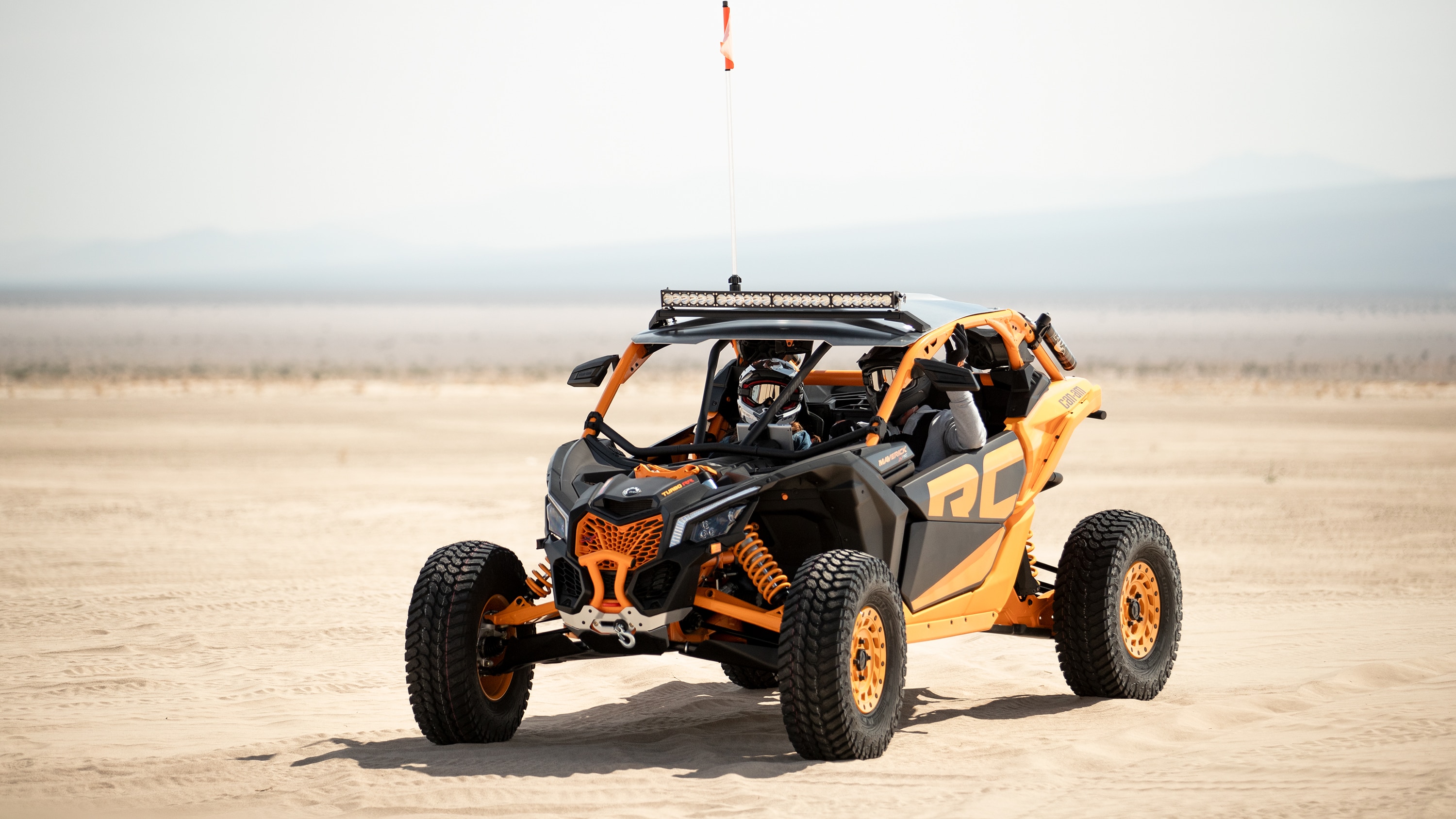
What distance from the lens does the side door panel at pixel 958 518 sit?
8.53m

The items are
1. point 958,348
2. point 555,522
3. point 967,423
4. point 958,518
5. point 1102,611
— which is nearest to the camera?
point 555,522

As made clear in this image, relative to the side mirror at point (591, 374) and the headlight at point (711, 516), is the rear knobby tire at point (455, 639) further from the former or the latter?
the headlight at point (711, 516)

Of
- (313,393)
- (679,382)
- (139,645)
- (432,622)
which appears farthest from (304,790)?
(679,382)

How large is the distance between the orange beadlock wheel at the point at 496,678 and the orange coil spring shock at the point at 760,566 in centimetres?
136

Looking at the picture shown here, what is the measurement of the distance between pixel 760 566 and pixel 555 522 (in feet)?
3.49

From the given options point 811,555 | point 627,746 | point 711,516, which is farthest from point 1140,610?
point 711,516

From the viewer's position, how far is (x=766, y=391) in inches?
350

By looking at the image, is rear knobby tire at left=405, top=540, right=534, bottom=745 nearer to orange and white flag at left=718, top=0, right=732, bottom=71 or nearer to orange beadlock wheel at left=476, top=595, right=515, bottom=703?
orange beadlock wheel at left=476, top=595, right=515, bottom=703

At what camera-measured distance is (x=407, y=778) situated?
7711mm

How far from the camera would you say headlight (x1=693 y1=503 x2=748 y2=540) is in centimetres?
774

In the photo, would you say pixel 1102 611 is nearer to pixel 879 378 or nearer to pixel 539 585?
pixel 879 378

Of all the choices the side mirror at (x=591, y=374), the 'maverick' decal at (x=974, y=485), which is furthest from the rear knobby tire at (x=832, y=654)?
the side mirror at (x=591, y=374)

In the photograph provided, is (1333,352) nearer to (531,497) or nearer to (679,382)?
(679,382)

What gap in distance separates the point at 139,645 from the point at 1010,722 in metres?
6.61
